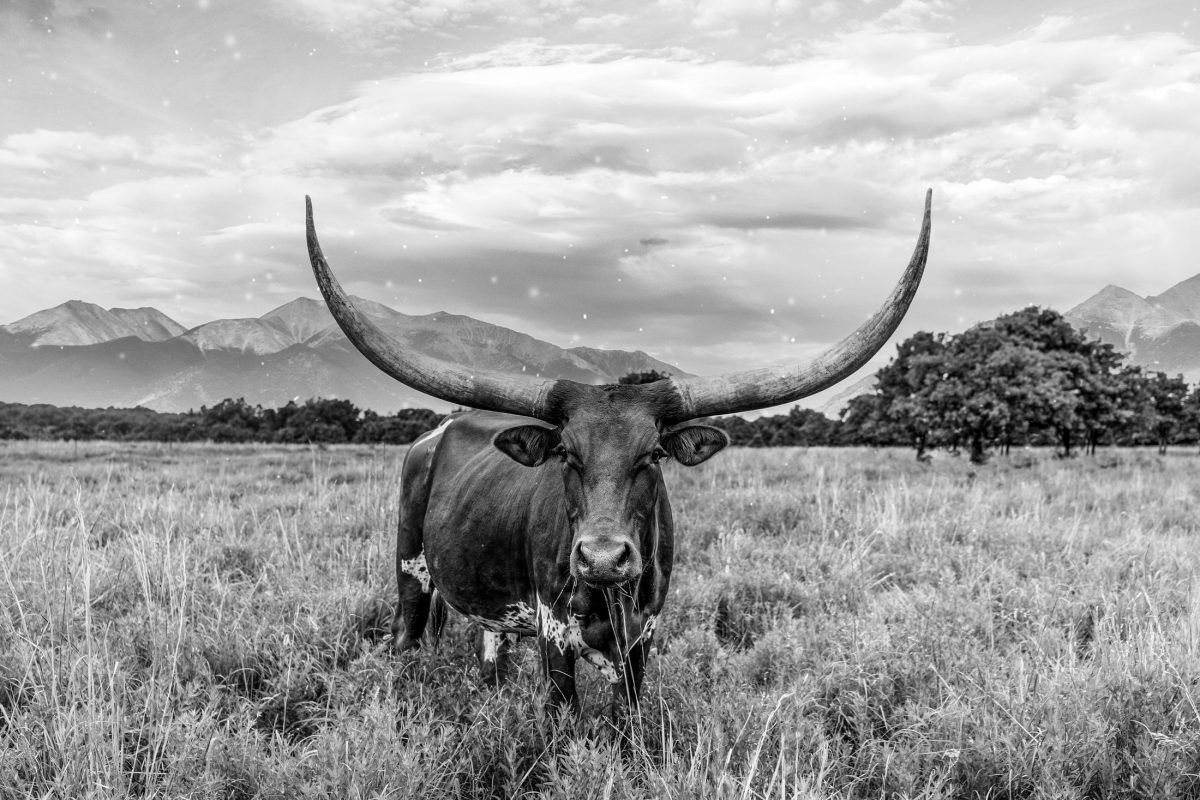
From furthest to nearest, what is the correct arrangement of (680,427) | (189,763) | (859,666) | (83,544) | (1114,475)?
(1114,475) → (83,544) → (859,666) → (680,427) → (189,763)

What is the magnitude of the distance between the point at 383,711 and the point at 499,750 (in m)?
0.58

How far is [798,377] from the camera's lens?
12.3ft

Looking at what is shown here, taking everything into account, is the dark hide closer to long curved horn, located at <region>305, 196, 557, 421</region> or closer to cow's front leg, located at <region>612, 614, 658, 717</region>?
cow's front leg, located at <region>612, 614, 658, 717</region>

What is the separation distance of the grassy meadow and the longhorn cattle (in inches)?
16.5

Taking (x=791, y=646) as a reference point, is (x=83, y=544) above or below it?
above

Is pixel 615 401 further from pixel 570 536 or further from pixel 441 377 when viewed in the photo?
pixel 441 377

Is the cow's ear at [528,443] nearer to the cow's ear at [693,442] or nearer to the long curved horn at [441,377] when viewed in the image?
the long curved horn at [441,377]

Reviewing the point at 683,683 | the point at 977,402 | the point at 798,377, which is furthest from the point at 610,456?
the point at 977,402

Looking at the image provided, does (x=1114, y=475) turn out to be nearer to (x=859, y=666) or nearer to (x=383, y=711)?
(x=859, y=666)

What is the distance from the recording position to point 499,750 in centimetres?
347

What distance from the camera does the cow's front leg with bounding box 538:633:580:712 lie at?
3682 millimetres

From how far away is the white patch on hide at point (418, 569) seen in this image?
5.28 m

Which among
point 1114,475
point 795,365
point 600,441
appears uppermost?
point 795,365

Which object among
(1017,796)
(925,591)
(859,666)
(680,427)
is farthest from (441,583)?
(925,591)
